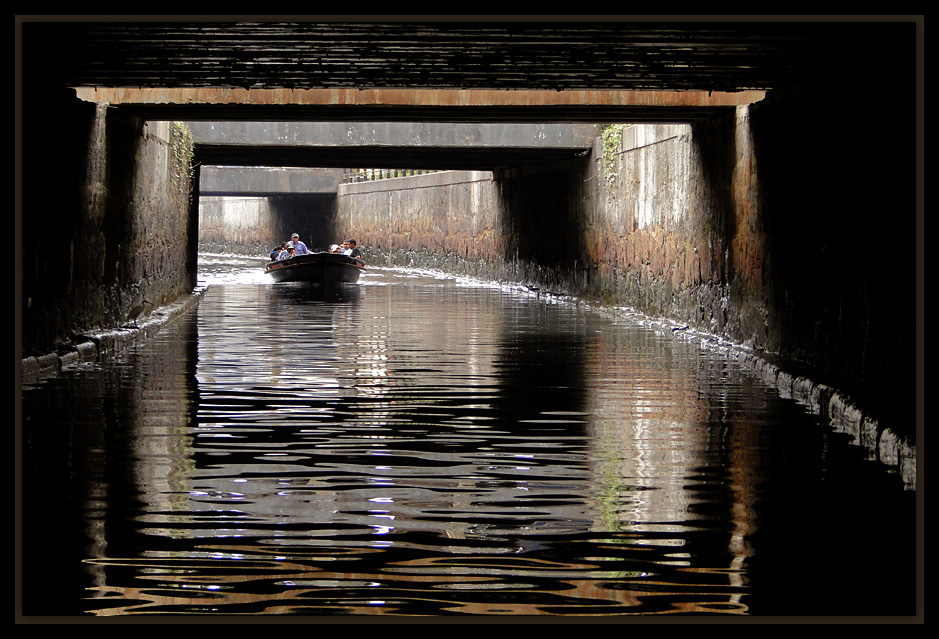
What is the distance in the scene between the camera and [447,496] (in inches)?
283

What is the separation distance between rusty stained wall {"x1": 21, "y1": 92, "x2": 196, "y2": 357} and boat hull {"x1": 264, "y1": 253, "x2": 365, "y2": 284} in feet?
40.2

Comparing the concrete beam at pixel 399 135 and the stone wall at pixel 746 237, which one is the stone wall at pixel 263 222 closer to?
the stone wall at pixel 746 237

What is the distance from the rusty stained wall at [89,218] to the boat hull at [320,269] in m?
12.2

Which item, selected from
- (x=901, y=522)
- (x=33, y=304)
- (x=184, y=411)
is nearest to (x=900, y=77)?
(x=901, y=522)

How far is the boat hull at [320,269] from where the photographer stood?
118 feet

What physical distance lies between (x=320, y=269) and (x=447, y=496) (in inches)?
1161

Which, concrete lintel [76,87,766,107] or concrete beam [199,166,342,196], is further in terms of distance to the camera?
concrete beam [199,166,342,196]

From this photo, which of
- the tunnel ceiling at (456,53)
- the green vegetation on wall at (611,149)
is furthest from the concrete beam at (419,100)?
the green vegetation on wall at (611,149)

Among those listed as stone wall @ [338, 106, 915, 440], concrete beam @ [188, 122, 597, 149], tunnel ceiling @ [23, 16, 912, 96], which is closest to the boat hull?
stone wall @ [338, 106, 915, 440]

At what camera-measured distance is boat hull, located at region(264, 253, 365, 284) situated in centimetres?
3594

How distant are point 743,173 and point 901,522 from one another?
9.96 meters

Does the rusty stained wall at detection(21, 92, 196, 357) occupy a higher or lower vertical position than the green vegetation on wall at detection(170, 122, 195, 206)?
lower

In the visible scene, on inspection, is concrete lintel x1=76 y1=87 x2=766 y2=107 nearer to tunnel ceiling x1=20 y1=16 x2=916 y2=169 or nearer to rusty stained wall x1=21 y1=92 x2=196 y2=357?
rusty stained wall x1=21 y1=92 x2=196 y2=357

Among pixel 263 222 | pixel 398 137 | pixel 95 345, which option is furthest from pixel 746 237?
pixel 263 222
